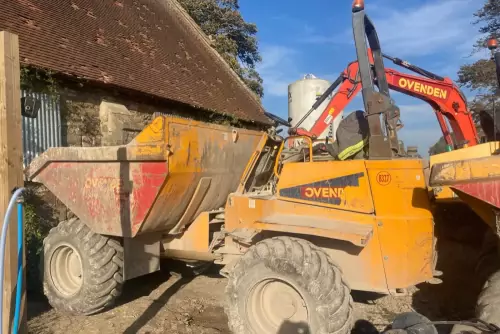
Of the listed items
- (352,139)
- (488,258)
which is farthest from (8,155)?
(488,258)

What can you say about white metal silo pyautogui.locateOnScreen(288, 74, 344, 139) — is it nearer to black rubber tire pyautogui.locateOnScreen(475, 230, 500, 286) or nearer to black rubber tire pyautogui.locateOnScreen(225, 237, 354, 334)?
black rubber tire pyautogui.locateOnScreen(475, 230, 500, 286)

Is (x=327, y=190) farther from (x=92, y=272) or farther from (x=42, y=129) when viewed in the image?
(x=42, y=129)

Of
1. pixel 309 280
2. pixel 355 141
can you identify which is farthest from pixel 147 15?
pixel 309 280

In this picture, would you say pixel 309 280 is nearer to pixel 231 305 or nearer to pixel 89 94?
pixel 231 305

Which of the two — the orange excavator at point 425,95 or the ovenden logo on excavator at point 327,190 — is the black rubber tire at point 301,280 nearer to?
the ovenden logo on excavator at point 327,190

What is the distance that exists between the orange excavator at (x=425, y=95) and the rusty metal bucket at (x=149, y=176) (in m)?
1.42

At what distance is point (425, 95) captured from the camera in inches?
248

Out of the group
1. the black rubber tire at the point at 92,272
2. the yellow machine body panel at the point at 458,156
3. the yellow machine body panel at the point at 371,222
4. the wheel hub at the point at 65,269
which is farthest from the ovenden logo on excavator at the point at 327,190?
the wheel hub at the point at 65,269

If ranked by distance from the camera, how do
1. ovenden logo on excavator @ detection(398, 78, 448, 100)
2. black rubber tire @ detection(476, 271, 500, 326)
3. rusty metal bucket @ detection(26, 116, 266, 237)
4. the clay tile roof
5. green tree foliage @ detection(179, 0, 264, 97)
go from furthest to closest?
1. green tree foliage @ detection(179, 0, 264, 97)
2. the clay tile roof
3. ovenden logo on excavator @ detection(398, 78, 448, 100)
4. rusty metal bucket @ detection(26, 116, 266, 237)
5. black rubber tire @ detection(476, 271, 500, 326)

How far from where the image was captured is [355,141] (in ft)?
14.7

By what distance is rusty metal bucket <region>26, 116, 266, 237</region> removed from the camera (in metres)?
4.73

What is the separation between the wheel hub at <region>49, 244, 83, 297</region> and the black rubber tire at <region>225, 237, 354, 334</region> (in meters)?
2.43

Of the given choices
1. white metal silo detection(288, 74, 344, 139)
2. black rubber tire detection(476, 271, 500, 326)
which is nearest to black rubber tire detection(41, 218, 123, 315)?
black rubber tire detection(476, 271, 500, 326)

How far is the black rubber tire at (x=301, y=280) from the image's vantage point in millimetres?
3682
